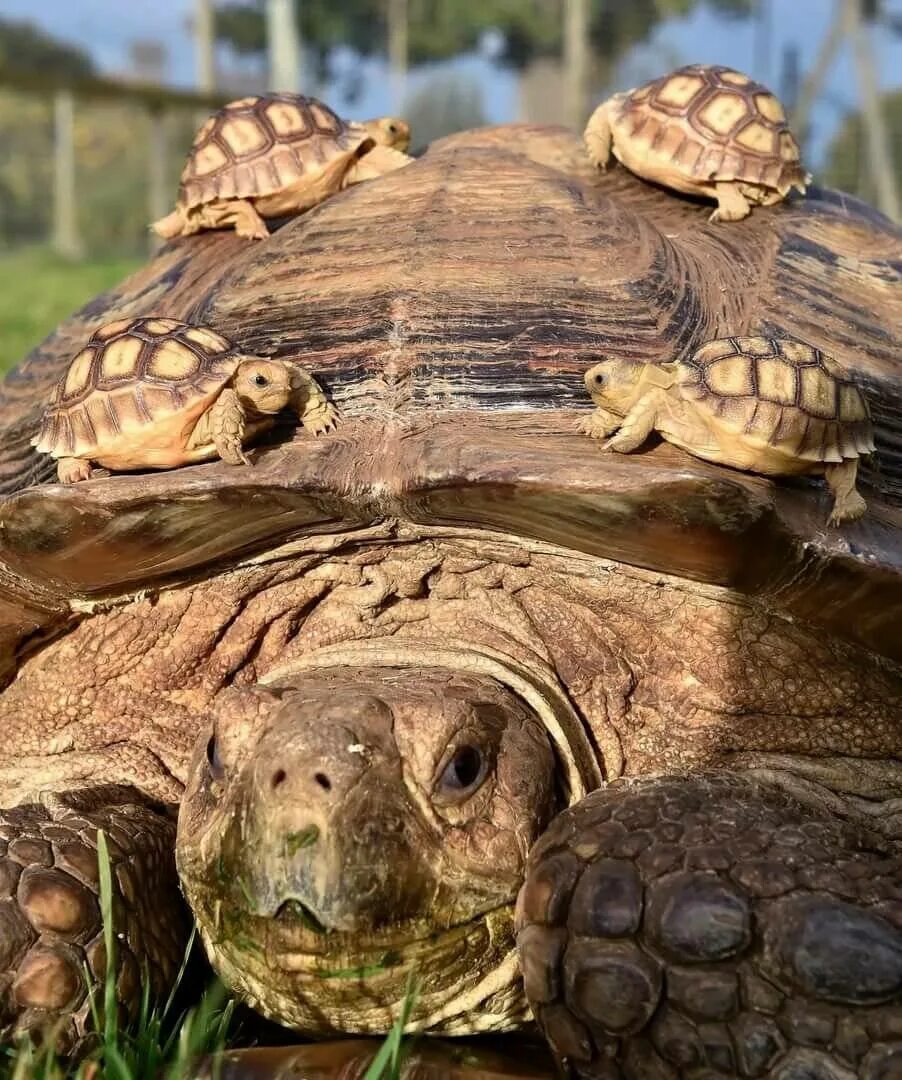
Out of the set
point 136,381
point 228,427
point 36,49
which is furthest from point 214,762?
point 36,49

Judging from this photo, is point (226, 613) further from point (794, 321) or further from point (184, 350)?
point (794, 321)

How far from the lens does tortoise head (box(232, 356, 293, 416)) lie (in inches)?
84.0

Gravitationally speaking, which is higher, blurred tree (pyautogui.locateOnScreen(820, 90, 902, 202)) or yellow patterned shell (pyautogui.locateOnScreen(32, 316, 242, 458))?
yellow patterned shell (pyautogui.locateOnScreen(32, 316, 242, 458))

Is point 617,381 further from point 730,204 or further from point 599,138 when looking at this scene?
point 599,138

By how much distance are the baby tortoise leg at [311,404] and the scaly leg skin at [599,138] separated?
4.43 ft

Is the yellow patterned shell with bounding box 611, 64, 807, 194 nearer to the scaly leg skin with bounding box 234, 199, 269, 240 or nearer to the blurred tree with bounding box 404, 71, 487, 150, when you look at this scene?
the scaly leg skin with bounding box 234, 199, 269, 240

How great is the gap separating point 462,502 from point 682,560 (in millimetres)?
380

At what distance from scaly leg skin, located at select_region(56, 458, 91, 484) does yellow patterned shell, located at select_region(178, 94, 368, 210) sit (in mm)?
1155

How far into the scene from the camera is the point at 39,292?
1304 cm

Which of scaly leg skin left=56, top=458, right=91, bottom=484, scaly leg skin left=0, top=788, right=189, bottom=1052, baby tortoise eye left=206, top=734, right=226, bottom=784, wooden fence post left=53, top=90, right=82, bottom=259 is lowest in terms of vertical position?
wooden fence post left=53, top=90, right=82, bottom=259

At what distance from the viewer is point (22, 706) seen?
2.69 m

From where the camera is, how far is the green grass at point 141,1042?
1667 millimetres

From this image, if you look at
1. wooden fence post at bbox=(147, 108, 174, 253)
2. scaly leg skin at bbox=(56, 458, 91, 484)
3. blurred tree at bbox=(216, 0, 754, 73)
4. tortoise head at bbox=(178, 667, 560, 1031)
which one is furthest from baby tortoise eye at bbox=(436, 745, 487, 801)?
blurred tree at bbox=(216, 0, 754, 73)

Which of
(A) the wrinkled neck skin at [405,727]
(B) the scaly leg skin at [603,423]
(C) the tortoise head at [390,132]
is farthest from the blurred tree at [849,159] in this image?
(B) the scaly leg skin at [603,423]
